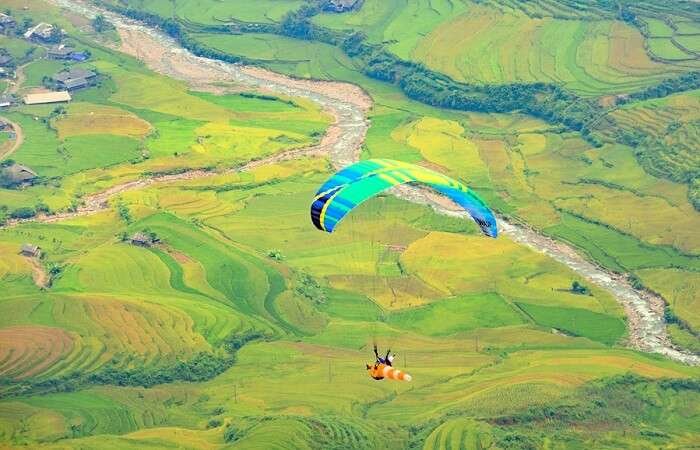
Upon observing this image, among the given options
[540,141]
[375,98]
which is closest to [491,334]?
[540,141]

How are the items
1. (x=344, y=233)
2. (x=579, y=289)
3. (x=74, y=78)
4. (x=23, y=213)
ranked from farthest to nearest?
(x=74, y=78), (x=23, y=213), (x=344, y=233), (x=579, y=289)

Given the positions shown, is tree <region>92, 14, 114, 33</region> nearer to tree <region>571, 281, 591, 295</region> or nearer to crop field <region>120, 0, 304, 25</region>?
crop field <region>120, 0, 304, 25</region>

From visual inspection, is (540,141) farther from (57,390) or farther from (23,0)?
(23,0)

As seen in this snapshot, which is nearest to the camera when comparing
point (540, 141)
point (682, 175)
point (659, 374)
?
point (659, 374)

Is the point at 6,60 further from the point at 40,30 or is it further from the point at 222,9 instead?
the point at 222,9

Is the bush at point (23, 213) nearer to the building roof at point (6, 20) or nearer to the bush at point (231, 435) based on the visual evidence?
the bush at point (231, 435)

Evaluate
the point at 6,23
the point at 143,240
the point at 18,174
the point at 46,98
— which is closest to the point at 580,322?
the point at 143,240

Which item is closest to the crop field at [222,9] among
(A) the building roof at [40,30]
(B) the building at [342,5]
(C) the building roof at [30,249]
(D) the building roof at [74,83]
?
(B) the building at [342,5]
